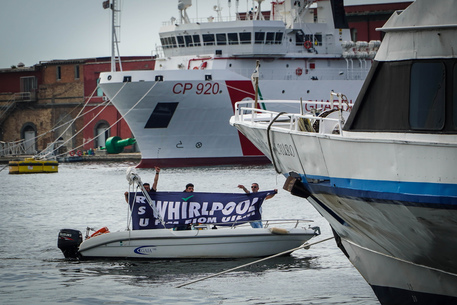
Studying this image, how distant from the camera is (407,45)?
1155cm

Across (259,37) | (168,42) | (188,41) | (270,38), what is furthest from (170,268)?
(168,42)

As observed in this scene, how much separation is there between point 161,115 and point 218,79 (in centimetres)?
365

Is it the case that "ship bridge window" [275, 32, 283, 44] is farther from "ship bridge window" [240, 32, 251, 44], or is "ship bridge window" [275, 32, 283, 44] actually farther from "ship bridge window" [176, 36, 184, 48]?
"ship bridge window" [176, 36, 184, 48]

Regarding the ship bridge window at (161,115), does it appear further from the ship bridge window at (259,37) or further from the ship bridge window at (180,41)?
the ship bridge window at (259,37)

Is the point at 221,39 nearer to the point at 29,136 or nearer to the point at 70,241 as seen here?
the point at 29,136

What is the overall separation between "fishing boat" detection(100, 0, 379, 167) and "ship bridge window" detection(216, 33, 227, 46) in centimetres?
6

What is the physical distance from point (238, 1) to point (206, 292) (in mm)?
37208

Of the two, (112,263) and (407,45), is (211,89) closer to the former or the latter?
(112,263)

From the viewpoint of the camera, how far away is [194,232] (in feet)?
61.1

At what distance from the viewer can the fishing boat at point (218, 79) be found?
4925 centimetres

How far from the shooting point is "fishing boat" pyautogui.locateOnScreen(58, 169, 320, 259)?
1862cm

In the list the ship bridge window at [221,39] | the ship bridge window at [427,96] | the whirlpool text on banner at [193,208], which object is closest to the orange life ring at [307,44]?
the ship bridge window at [221,39]

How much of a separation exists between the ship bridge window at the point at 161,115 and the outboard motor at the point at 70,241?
29.8 meters

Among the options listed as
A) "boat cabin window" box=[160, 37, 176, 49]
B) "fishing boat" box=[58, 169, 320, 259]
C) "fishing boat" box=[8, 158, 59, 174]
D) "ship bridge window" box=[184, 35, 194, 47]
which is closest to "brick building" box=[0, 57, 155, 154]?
"fishing boat" box=[8, 158, 59, 174]
